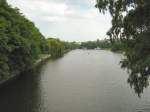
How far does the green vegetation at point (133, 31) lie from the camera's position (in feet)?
50.4

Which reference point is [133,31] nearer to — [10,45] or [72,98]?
[72,98]

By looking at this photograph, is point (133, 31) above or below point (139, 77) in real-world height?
above

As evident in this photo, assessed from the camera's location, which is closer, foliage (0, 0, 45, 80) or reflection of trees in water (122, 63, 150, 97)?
reflection of trees in water (122, 63, 150, 97)

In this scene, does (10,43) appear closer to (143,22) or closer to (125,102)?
(125,102)

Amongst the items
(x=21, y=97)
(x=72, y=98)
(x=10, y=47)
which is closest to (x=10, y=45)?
(x=10, y=47)

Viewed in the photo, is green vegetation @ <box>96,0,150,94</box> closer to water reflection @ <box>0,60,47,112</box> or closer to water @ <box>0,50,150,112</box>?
water @ <box>0,50,150,112</box>

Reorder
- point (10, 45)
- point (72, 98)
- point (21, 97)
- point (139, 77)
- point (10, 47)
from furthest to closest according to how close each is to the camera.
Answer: point (10, 45) < point (10, 47) < point (21, 97) < point (72, 98) < point (139, 77)

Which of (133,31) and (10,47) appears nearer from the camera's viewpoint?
(133,31)

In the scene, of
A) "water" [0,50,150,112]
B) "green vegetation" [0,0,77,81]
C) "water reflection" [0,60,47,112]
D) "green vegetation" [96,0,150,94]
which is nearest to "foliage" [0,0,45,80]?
"green vegetation" [0,0,77,81]

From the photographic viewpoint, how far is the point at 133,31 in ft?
55.6

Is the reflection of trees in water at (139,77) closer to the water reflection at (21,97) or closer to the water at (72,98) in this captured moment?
the water at (72,98)

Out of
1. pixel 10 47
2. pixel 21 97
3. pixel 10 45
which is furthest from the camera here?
pixel 10 45

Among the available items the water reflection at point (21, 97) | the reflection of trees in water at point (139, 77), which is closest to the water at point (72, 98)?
the water reflection at point (21, 97)

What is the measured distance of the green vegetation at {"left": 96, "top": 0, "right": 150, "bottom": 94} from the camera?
15375 millimetres
